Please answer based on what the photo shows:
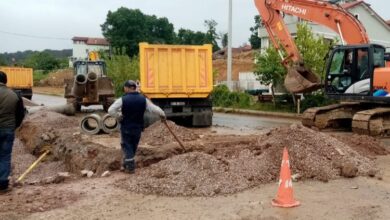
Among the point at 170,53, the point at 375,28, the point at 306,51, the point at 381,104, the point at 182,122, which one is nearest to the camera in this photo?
the point at 381,104

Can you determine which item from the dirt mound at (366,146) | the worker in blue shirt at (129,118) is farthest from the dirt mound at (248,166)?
the dirt mound at (366,146)

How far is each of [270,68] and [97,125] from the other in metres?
11.0

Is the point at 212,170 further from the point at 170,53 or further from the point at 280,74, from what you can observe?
the point at 280,74

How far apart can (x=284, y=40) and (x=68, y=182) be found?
11357 millimetres

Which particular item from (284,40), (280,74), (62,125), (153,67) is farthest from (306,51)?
(62,125)

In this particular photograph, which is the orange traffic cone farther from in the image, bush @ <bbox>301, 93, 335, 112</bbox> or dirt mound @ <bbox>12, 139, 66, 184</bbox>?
bush @ <bbox>301, 93, 335, 112</bbox>

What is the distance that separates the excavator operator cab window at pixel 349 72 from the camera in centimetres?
1519

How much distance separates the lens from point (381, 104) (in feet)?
49.9

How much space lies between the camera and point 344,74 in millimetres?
15680

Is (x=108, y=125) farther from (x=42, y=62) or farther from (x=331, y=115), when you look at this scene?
(x=42, y=62)

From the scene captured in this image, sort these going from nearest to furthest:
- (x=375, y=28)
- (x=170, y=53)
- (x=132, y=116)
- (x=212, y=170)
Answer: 1. (x=212, y=170)
2. (x=132, y=116)
3. (x=170, y=53)
4. (x=375, y=28)

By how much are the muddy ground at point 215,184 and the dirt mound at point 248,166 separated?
15 millimetres

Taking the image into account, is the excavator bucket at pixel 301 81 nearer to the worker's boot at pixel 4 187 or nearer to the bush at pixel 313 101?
the bush at pixel 313 101

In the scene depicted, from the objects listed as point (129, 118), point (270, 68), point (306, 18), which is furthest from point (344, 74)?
point (129, 118)
